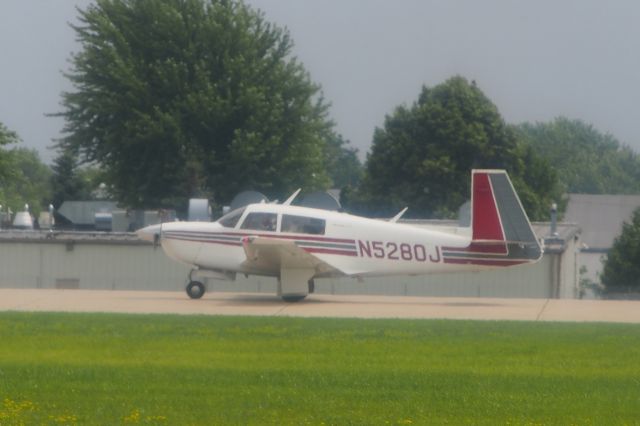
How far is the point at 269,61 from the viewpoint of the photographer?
51781 mm

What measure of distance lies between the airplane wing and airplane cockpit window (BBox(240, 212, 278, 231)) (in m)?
0.32

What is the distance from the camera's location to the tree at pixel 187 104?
49.6 metres

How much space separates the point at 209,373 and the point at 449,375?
2.45 meters

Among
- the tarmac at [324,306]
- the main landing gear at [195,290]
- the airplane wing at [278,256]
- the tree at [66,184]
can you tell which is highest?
the tree at [66,184]

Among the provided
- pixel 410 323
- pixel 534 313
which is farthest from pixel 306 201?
pixel 410 323

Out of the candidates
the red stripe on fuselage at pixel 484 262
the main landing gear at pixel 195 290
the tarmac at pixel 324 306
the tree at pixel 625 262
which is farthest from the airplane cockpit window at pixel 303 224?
the tree at pixel 625 262

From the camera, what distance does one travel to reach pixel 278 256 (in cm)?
2231

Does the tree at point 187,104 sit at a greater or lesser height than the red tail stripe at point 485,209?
greater

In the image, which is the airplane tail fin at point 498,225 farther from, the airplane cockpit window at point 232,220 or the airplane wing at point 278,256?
the airplane cockpit window at point 232,220

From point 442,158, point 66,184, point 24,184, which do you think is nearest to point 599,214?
point 442,158

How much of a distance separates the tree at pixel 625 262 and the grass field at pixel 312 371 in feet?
116

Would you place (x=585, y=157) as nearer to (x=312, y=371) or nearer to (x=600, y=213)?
(x=600, y=213)

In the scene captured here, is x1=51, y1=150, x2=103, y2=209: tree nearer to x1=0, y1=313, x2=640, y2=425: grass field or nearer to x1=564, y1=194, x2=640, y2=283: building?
x1=564, y1=194, x2=640, y2=283: building

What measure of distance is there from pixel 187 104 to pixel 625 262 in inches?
Result: 791
